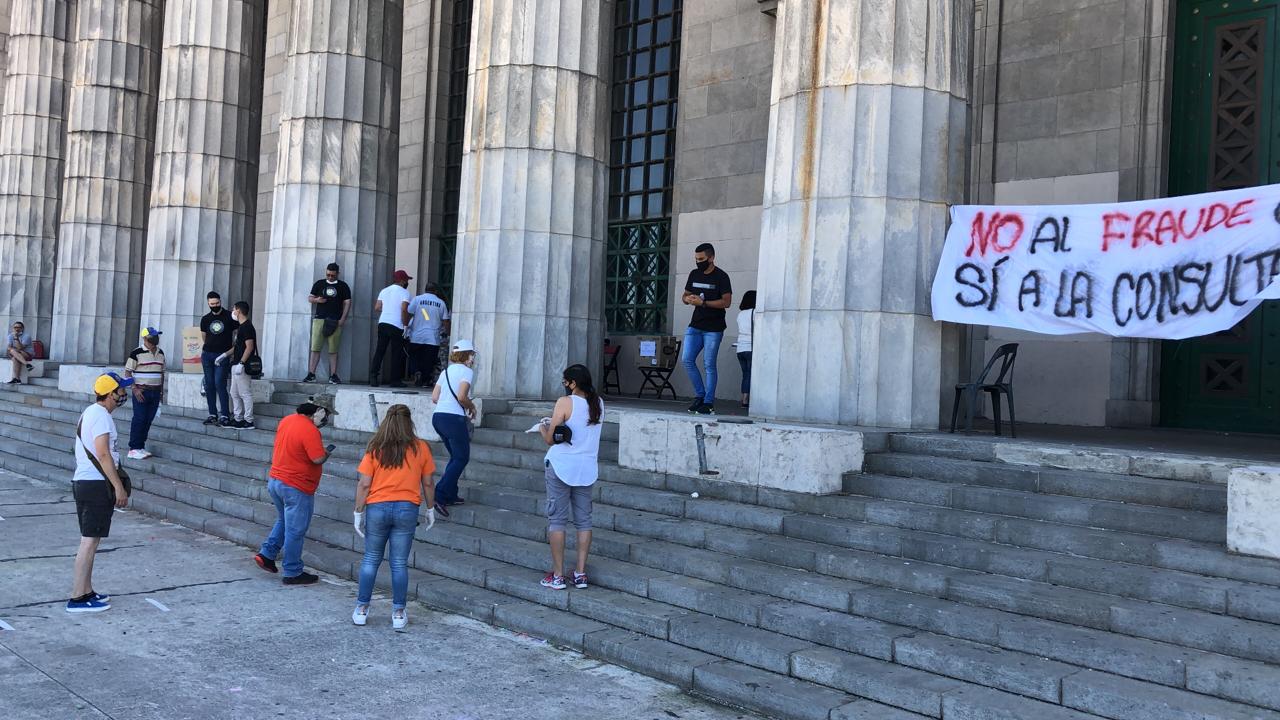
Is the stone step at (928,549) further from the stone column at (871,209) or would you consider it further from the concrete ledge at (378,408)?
the stone column at (871,209)

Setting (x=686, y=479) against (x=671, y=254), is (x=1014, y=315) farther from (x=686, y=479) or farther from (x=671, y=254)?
(x=671, y=254)

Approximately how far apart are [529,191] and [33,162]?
60.2ft

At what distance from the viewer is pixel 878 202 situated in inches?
377

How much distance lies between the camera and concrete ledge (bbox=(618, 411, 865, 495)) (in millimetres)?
8273

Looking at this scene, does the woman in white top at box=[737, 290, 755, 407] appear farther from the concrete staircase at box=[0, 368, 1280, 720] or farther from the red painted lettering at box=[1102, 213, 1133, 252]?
the red painted lettering at box=[1102, 213, 1133, 252]

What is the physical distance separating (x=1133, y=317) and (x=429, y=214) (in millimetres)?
17828

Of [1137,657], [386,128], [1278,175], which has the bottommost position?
[1137,657]

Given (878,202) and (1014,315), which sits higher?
(878,202)

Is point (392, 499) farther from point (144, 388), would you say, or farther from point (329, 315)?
point (329, 315)

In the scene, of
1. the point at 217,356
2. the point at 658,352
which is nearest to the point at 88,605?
the point at 217,356

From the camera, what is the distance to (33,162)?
1006 inches

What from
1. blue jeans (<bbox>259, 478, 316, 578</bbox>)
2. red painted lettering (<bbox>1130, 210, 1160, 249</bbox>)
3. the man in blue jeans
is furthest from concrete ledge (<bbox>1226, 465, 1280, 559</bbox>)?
blue jeans (<bbox>259, 478, 316, 578</bbox>)

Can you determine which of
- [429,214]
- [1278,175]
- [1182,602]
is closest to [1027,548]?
[1182,602]

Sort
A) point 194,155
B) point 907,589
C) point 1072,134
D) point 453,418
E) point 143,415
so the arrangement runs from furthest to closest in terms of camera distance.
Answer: point 194,155
point 143,415
point 1072,134
point 453,418
point 907,589
